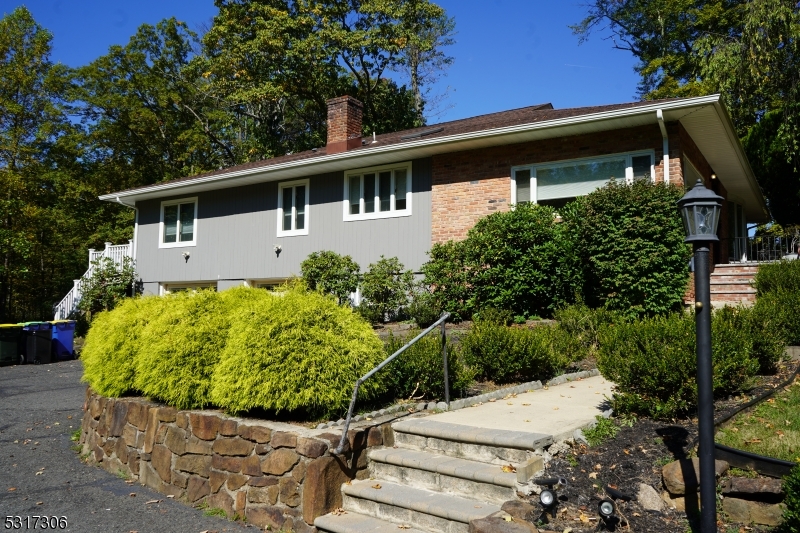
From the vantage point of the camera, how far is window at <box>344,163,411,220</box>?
49.5 ft

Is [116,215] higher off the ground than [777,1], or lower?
lower

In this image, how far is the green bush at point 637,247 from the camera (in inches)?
404

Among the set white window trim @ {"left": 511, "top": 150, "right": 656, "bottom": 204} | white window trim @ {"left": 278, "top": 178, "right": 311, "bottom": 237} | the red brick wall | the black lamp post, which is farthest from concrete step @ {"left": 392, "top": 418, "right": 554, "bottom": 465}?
white window trim @ {"left": 278, "top": 178, "right": 311, "bottom": 237}

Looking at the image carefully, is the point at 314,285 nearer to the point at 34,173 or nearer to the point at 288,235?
the point at 288,235

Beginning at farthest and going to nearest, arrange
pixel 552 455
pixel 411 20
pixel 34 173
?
pixel 34 173 → pixel 411 20 → pixel 552 455

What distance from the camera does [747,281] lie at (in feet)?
40.1

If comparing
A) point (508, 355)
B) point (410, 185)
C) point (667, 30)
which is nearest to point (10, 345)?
point (410, 185)

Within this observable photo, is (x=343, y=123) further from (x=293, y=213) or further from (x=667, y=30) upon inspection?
(x=667, y=30)

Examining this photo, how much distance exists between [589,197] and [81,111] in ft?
88.4

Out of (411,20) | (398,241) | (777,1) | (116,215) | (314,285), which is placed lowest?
(314,285)

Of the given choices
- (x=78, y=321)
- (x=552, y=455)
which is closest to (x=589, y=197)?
(x=552, y=455)

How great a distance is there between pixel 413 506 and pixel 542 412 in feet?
6.10

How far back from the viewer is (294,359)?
18.0 feet

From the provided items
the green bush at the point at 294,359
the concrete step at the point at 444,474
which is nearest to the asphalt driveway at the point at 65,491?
the green bush at the point at 294,359
